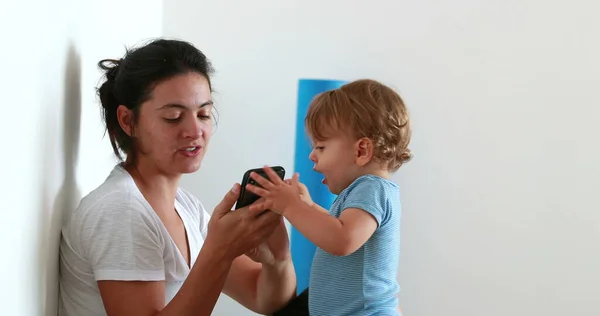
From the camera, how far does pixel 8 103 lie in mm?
1107

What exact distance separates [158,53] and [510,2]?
2125mm

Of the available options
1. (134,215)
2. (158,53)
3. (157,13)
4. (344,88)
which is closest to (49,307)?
(134,215)

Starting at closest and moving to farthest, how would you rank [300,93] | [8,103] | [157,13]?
[8,103] < [300,93] < [157,13]

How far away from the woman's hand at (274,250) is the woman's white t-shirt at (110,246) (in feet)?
0.76

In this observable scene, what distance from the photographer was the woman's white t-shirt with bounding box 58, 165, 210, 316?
152 cm

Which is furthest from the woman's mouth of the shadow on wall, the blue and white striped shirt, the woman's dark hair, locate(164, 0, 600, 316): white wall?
locate(164, 0, 600, 316): white wall

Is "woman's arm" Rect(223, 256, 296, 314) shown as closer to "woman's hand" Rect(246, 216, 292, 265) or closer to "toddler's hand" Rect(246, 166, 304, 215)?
"woman's hand" Rect(246, 216, 292, 265)

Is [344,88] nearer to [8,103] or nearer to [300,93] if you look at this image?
[8,103]

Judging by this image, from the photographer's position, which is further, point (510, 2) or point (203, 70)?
point (510, 2)

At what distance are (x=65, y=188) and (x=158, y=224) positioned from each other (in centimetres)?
22

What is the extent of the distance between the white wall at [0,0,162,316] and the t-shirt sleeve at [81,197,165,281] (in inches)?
3.2

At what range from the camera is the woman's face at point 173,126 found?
1666 millimetres

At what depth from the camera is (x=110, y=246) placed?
1523mm

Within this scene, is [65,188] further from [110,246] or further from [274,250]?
[274,250]
